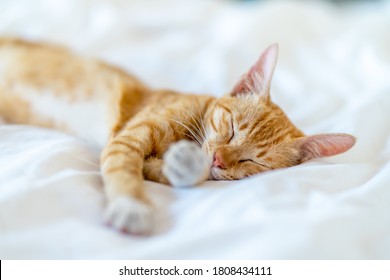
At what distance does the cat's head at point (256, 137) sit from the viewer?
1474mm

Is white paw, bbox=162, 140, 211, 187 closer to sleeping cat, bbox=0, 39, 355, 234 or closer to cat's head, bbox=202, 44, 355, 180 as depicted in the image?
sleeping cat, bbox=0, 39, 355, 234

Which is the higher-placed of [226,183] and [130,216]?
[226,183]

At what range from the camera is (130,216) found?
1.08 meters

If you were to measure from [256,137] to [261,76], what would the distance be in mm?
297

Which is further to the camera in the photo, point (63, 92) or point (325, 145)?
point (63, 92)

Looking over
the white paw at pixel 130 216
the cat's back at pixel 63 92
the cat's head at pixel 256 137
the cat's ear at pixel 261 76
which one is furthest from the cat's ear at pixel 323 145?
the cat's back at pixel 63 92

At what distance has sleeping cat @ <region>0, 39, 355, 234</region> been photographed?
127 cm

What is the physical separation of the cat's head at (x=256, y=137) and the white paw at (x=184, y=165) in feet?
0.54

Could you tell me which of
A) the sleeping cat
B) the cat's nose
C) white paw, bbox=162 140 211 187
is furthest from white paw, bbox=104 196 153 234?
the cat's nose

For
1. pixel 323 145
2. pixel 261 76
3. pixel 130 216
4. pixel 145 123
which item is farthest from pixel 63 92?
pixel 323 145

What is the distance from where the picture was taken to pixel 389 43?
2551 millimetres

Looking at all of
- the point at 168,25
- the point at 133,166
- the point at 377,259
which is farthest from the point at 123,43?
the point at 377,259

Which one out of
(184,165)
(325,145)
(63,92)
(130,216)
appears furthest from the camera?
(63,92)

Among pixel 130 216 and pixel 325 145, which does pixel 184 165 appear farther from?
pixel 325 145
